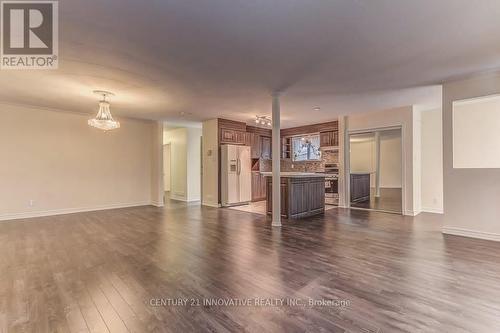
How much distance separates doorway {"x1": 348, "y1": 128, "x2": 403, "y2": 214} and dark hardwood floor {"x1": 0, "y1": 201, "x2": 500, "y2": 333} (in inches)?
109

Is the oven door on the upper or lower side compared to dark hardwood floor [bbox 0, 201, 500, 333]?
upper

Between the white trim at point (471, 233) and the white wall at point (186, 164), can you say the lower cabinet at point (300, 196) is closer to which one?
the white trim at point (471, 233)

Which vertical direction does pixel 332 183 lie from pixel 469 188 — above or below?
below

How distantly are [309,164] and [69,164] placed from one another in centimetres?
752

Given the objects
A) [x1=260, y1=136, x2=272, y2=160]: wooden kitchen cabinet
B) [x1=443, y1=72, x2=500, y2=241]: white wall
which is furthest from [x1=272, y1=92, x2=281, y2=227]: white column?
[x1=260, y1=136, x2=272, y2=160]: wooden kitchen cabinet

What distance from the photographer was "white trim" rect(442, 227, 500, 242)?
3.84m

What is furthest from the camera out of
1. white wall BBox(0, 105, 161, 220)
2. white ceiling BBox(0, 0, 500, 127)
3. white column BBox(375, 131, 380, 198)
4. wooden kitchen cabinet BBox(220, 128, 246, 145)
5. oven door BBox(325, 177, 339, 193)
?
oven door BBox(325, 177, 339, 193)

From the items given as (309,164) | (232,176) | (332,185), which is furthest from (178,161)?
(332,185)

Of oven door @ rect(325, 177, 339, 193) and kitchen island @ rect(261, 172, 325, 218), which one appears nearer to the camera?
kitchen island @ rect(261, 172, 325, 218)

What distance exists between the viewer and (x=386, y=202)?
7.50 metres

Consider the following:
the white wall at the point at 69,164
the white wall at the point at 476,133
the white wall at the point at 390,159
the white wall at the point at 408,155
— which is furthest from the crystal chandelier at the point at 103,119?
the white wall at the point at 390,159

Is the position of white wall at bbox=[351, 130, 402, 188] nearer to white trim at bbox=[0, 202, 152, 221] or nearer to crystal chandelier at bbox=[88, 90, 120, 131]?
crystal chandelier at bbox=[88, 90, 120, 131]

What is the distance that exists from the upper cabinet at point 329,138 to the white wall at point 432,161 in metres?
2.26

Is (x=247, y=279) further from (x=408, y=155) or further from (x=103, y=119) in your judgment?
(x=408, y=155)
